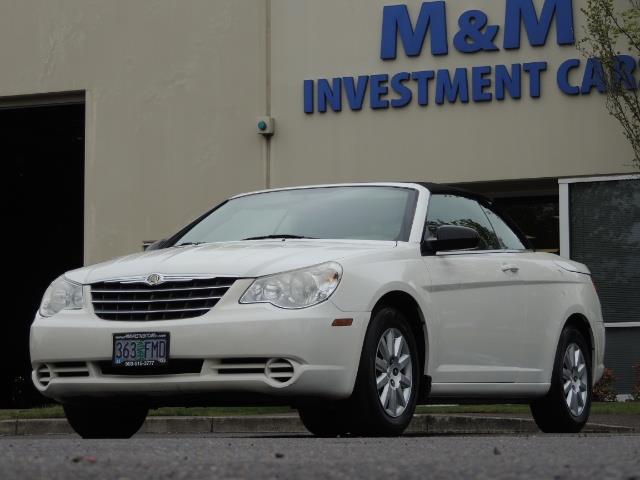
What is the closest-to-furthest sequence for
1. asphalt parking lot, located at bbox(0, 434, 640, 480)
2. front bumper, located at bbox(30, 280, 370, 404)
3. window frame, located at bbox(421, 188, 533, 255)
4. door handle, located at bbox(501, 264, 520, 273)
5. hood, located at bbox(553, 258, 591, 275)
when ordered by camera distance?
asphalt parking lot, located at bbox(0, 434, 640, 480)
front bumper, located at bbox(30, 280, 370, 404)
window frame, located at bbox(421, 188, 533, 255)
door handle, located at bbox(501, 264, 520, 273)
hood, located at bbox(553, 258, 591, 275)

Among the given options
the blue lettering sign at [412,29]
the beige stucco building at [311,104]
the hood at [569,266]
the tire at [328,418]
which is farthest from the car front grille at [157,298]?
the blue lettering sign at [412,29]

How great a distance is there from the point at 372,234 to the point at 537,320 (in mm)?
1530

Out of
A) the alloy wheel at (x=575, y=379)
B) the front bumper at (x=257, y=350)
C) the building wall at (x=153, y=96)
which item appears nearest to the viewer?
the front bumper at (x=257, y=350)

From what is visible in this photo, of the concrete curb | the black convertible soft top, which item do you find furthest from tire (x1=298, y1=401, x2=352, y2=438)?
the concrete curb

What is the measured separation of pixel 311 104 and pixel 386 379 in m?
11.0

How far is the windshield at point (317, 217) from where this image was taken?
9039 millimetres

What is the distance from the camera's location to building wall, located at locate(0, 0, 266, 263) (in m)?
19.5

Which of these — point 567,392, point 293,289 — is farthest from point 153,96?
point 293,289

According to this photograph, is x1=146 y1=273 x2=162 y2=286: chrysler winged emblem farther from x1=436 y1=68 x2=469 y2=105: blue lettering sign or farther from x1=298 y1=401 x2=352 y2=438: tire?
x1=436 y1=68 x2=469 y2=105: blue lettering sign

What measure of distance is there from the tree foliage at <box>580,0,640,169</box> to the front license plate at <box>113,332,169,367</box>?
9813 mm

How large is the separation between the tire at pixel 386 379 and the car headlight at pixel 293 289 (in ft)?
1.22

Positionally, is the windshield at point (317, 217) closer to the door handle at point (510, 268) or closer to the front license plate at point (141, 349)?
the door handle at point (510, 268)

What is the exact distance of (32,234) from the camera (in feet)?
108

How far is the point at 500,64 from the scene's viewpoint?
17.9m
